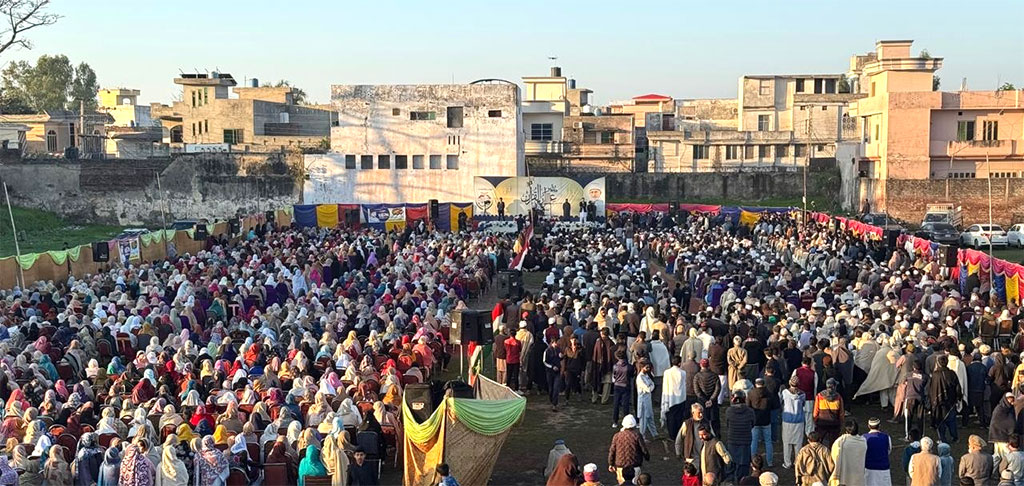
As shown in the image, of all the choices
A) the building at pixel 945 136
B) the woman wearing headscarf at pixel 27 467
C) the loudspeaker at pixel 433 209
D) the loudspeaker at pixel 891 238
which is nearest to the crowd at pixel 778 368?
the woman wearing headscarf at pixel 27 467

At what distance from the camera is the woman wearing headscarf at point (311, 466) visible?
10.3 m

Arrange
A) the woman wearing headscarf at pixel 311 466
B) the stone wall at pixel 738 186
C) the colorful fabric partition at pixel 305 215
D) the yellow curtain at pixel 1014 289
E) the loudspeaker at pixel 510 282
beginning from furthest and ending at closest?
the stone wall at pixel 738 186
the colorful fabric partition at pixel 305 215
the loudspeaker at pixel 510 282
the yellow curtain at pixel 1014 289
the woman wearing headscarf at pixel 311 466

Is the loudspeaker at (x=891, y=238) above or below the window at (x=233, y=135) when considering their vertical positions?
below

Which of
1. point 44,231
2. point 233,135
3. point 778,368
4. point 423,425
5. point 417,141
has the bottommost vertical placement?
point 44,231

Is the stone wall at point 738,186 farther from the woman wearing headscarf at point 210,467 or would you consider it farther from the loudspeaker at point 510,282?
the woman wearing headscarf at point 210,467

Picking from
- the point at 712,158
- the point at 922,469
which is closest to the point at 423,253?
the point at 922,469

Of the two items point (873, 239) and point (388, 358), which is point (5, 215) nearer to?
point (873, 239)

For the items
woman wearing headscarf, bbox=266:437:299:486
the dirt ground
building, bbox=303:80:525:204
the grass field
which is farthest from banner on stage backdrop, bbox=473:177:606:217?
woman wearing headscarf, bbox=266:437:299:486

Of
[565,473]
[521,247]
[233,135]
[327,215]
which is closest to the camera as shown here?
[565,473]

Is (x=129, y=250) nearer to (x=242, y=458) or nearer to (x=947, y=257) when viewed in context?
(x=242, y=458)

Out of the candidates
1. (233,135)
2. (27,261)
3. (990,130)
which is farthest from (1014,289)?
(233,135)

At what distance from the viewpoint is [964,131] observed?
45.2 m

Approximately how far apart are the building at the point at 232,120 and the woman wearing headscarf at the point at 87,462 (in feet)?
156

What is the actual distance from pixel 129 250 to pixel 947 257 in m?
18.3
